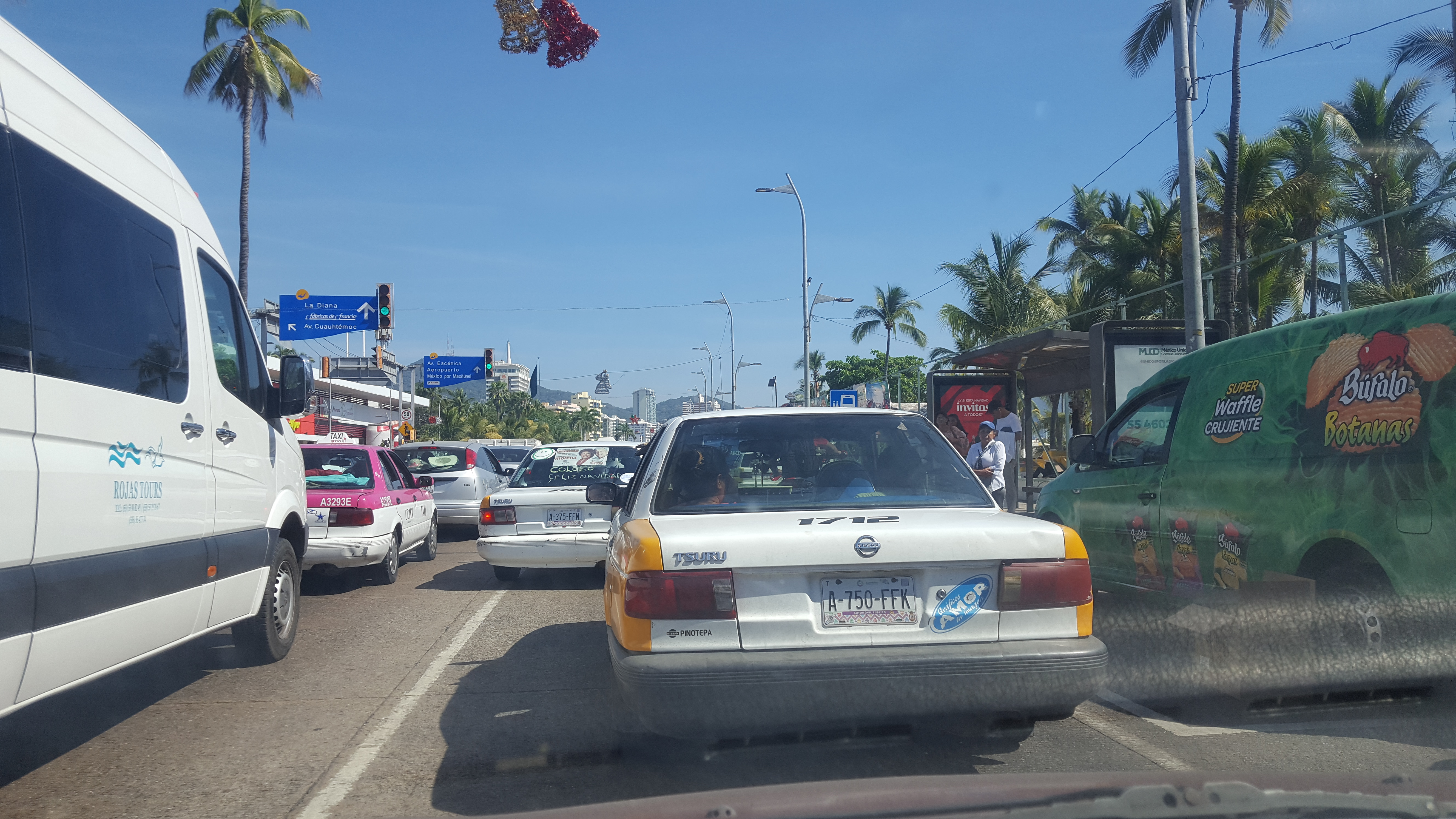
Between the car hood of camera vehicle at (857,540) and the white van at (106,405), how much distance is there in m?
2.12

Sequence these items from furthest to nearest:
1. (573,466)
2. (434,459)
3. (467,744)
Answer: (434,459)
(573,466)
(467,744)

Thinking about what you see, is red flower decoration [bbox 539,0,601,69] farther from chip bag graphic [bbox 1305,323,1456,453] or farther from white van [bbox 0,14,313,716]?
chip bag graphic [bbox 1305,323,1456,453]

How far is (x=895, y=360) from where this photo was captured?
93500 mm

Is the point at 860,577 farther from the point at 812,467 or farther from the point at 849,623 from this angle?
the point at 812,467

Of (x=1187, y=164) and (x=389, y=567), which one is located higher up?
(x=1187, y=164)

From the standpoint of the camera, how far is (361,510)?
9.37 metres

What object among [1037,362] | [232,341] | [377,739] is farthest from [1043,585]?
[1037,362]

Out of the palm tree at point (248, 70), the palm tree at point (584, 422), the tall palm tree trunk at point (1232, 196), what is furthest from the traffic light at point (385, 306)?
the palm tree at point (584, 422)

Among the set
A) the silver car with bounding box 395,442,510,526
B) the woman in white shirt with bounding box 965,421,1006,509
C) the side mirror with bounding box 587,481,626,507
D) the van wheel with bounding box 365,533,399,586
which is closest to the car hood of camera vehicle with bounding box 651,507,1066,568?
the side mirror with bounding box 587,481,626,507

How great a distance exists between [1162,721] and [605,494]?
10.8ft

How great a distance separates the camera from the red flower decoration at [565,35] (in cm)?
977

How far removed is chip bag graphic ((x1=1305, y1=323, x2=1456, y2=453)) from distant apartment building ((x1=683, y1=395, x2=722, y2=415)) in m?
3.03

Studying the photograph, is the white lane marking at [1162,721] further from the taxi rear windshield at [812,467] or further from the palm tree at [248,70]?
the palm tree at [248,70]

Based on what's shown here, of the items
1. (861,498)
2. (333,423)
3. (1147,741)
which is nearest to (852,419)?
(861,498)
